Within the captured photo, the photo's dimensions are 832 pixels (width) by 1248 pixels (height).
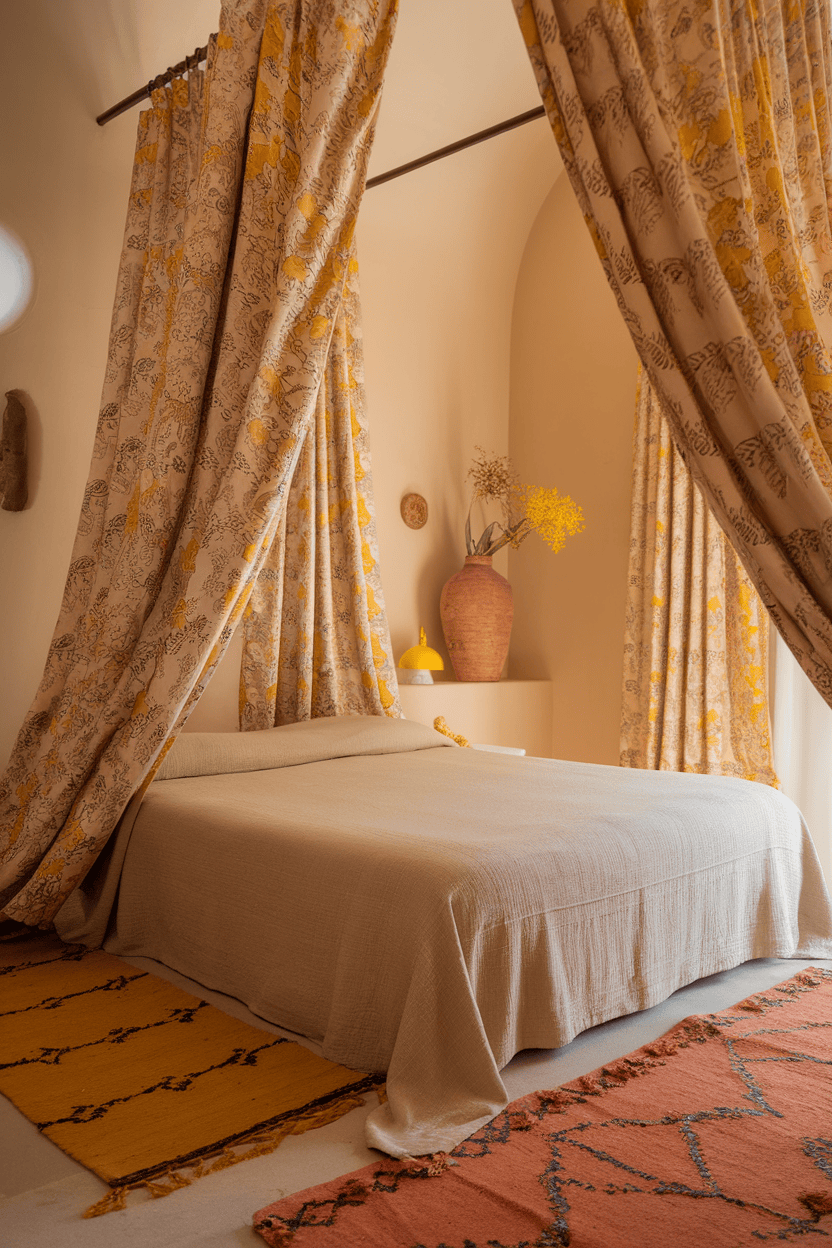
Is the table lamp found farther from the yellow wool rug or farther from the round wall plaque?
the yellow wool rug

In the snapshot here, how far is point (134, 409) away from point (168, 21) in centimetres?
176

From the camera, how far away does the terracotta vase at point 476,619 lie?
4773 millimetres

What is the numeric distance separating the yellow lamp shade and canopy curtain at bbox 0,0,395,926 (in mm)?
1935

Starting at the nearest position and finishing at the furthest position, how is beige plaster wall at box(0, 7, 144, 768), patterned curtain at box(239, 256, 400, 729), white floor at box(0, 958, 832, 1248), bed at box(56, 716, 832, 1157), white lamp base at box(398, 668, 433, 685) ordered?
1. white floor at box(0, 958, 832, 1248)
2. bed at box(56, 716, 832, 1157)
3. beige plaster wall at box(0, 7, 144, 768)
4. patterned curtain at box(239, 256, 400, 729)
5. white lamp base at box(398, 668, 433, 685)

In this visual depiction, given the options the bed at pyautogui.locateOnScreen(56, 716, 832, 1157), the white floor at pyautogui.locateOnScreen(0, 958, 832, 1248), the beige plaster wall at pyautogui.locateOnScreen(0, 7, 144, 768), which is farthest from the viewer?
the beige plaster wall at pyautogui.locateOnScreen(0, 7, 144, 768)

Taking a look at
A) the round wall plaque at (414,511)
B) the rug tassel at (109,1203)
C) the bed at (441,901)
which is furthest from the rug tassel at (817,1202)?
the round wall plaque at (414,511)

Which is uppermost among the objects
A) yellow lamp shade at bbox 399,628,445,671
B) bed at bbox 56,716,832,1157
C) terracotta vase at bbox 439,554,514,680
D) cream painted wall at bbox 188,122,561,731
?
cream painted wall at bbox 188,122,561,731

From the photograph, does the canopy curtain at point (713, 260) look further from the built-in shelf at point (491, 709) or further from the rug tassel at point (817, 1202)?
Answer: the built-in shelf at point (491, 709)

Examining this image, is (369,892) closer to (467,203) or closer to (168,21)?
(168,21)

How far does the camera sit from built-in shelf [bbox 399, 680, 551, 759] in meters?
4.48

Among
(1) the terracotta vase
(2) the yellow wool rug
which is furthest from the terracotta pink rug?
(1) the terracotta vase

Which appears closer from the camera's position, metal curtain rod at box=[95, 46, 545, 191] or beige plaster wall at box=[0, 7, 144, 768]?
metal curtain rod at box=[95, 46, 545, 191]

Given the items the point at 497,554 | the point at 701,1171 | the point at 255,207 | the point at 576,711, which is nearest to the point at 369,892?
the point at 701,1171

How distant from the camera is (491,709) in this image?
4.82m
